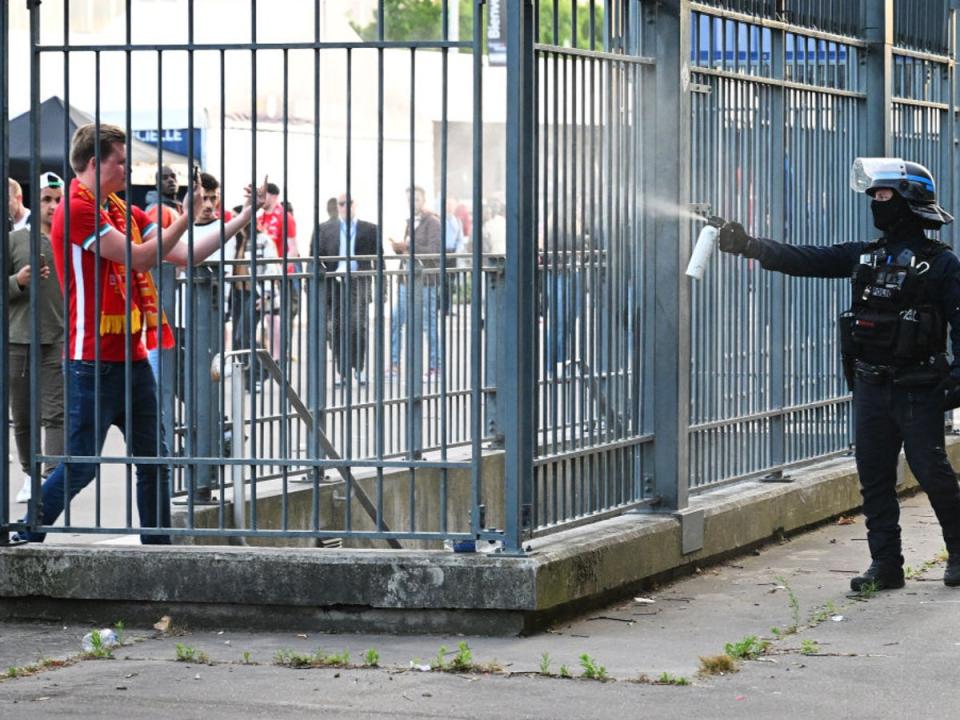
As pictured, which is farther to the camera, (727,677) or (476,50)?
(476,50)

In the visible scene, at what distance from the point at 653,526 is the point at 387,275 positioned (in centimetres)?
210

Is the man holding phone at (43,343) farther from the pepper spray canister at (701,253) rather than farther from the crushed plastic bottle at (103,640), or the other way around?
the pepper spray canister at (701,253)

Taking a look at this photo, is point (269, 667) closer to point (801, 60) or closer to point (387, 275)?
point (387, 275)

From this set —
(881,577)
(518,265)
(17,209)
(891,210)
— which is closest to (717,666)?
(518,265)

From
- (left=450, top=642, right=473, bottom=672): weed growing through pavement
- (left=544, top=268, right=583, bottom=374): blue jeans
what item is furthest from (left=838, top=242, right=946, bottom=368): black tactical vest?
(left=450, top=642, right=473, bottom=672): weed growing through pavement

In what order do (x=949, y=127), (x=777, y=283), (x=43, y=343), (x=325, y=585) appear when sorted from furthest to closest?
(x=949, y=127) < (x=43, y=343) < (x=777, y=283) < (x=325, y=585)

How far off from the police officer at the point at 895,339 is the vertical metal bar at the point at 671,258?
27cm

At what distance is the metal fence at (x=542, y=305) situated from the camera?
7285 millimetres

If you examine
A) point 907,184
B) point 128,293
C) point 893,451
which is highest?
point 907,184

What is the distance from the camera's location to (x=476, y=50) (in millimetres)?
Answer: 7039

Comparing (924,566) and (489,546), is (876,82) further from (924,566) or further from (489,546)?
(489,546)

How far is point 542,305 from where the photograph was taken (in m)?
7.48

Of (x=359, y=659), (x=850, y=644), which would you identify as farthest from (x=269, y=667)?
(x=850, y=644)

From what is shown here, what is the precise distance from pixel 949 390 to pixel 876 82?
355cm
